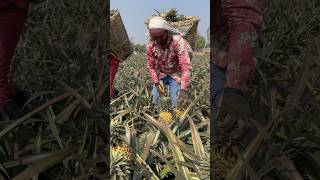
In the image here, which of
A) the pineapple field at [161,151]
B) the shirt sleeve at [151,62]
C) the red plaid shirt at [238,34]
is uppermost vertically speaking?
the red plaid shirt at [238,34]

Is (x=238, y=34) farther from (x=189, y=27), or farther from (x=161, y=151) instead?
(x=189, y=27)

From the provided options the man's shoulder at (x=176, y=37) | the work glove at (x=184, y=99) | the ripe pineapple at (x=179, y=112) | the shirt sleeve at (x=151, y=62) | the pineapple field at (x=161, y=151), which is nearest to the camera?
the pineapple field at (x=161, y=151)

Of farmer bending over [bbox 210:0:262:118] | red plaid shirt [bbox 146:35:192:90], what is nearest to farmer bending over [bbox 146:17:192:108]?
red plaid shirt [bbox 146:35:192:90]

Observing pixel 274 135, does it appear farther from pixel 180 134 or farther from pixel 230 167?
pixel 180 134

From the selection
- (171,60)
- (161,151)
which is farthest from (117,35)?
(161,151)

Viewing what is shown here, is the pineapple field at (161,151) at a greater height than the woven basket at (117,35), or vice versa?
the woven basket at (117,35)

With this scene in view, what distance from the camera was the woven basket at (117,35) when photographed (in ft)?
7.04

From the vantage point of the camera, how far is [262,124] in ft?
2.69

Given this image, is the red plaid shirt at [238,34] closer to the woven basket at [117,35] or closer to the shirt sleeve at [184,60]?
the woven basket at [117,35]

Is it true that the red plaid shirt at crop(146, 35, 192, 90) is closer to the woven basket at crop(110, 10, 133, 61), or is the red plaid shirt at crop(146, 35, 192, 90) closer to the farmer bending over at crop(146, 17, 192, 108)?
the farmer bending over at crop(146, 17, 192, 108)

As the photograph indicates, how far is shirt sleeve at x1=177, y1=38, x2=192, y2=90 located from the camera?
244 cm

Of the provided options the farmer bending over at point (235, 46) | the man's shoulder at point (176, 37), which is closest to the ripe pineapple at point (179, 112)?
the man's shoulder at point (176, 37)

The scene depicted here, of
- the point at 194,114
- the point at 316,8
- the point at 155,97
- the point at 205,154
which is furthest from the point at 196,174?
the point at 155,97

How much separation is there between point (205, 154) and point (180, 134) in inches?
17.9
